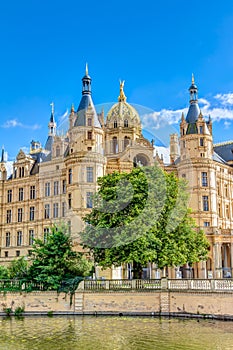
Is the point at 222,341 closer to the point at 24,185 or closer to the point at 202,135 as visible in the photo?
the point at 202,135

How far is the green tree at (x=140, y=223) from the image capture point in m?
34.8

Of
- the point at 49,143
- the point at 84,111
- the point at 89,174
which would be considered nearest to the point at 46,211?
the point at 89,174

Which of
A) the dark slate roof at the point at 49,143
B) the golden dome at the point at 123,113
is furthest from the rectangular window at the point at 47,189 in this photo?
the golden dome at the point at 123,113

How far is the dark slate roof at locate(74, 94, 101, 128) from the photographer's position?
178 ft

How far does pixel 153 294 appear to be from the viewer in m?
32.8

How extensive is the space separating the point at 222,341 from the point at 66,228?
2119 cm

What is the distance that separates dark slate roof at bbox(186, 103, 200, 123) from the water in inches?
1284

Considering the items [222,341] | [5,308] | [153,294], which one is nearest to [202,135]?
[153,294]

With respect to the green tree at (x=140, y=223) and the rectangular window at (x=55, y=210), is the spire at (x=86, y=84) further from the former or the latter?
the green tree at (x=140, y=223)

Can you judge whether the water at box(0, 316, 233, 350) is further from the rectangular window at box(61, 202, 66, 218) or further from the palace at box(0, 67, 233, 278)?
the rectangular window at box(61, 202, 66, 218)

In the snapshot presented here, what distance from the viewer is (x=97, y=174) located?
52188mm

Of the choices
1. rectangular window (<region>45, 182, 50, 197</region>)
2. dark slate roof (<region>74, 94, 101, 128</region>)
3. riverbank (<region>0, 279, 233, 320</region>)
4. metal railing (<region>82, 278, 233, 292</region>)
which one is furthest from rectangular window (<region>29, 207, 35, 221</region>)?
metal railing (<region>82, 278, 233, 292</region>)

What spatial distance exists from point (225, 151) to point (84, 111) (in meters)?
22.0

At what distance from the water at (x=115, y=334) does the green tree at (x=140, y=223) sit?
5.73m
